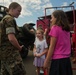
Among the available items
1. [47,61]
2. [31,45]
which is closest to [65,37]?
[47,61]

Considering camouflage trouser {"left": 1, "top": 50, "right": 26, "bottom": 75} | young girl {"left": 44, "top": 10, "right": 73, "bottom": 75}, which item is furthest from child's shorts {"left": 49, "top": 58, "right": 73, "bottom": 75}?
camouflage trouser {"left": 1, "top": 50, "right": 26, "bottom": 75}

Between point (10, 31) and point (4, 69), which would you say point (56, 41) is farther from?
point (4, 69)

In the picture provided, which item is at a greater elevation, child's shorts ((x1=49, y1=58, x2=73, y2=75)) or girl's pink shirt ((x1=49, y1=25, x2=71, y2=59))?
girl's pink shirt ((x1=49, y1=25, x2=71, y2=59))

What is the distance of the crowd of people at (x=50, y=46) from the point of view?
12.4 ft

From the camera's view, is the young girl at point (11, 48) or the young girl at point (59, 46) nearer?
the young girl at point (59, 46)

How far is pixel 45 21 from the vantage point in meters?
10.2

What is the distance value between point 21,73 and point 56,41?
1.08 metres

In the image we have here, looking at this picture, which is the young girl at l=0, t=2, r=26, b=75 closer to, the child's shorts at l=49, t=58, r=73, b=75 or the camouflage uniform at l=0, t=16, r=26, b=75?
the camouflage uniform at l=0, t=16, r=26, b=75

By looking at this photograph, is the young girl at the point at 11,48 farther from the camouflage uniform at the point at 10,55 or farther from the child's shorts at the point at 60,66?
the child's shorts at the point at 60,66

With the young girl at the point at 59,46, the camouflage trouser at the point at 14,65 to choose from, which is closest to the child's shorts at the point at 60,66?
the young girl at the point at 59,46

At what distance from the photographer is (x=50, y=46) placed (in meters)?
3.77

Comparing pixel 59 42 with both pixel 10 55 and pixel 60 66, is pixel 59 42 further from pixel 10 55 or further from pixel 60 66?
pixel 10 55

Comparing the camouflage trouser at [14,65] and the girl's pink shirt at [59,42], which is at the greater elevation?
the girl's pink shirt at [59,42]

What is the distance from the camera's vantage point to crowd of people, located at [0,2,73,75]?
379 centimetres
